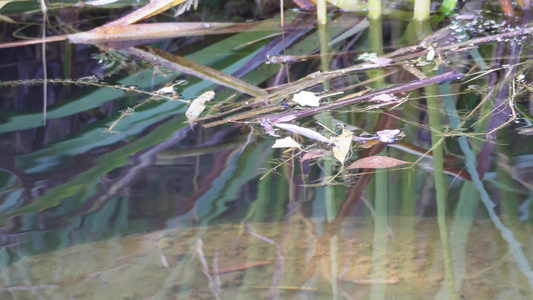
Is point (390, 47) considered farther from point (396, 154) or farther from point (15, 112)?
point (15, 112)

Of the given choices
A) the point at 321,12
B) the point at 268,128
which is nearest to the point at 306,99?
the point at 268,128

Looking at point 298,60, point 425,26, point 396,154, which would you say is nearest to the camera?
point 396,154

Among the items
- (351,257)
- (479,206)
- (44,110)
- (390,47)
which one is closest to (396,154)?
(479,206)

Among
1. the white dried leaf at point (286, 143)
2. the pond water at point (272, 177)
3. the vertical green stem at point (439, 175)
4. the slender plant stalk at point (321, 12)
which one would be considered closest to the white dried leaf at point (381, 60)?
the pond water at point (272, 177)

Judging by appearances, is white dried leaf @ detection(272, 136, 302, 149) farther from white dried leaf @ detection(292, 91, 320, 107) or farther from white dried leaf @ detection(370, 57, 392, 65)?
white dried leaf @ detection(370, 57, 392, 65)

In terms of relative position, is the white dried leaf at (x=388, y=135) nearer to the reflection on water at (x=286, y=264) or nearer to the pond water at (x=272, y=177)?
the pond water at (x=272, y=177)

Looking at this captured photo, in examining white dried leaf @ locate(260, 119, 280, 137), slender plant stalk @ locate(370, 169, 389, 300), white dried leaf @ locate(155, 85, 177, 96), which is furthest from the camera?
white dried leaf @ locate(155, 85, 177, 96)

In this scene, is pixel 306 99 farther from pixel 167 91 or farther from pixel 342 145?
pixel 167 91

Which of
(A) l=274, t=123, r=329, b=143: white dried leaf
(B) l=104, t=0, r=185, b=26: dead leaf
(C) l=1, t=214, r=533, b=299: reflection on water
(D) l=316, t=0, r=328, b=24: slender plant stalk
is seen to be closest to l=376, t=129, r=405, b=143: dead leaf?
(A) l=274, t=123, r=329, b=143: white dried leaf
